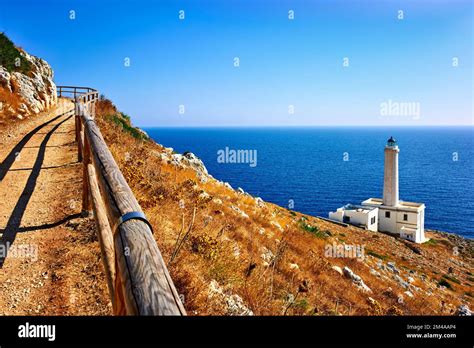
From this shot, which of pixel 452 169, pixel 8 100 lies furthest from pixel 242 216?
pixel 452 169

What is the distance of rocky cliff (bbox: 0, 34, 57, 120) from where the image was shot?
20281mm

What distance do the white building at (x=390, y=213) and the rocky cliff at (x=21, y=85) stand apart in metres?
36.9

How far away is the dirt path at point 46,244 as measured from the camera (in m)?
4.37

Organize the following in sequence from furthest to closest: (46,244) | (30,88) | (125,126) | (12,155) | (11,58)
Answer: (11,58), (30,88), (125,126), (12,155), (46,244)

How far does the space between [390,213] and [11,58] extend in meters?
47.5

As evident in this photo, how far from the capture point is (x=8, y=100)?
65.6 ft

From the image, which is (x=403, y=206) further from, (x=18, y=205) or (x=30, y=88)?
(x=18, y=205)

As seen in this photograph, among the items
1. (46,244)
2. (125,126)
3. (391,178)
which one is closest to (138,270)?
(46,244)

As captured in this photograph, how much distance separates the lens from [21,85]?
2286 cm

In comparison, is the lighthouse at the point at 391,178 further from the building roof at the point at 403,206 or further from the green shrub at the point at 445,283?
the green shrub at the point at 445,283

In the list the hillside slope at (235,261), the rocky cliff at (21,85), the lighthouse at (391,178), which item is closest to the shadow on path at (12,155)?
the hillside slope at (235,261)

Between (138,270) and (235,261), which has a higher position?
(138,270)
